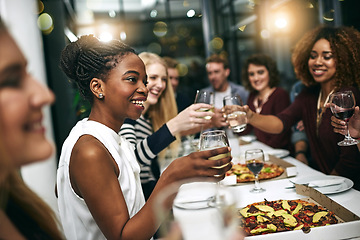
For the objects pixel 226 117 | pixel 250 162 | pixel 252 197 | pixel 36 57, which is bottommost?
pixel 252 197

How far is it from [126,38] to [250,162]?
21.8 feet

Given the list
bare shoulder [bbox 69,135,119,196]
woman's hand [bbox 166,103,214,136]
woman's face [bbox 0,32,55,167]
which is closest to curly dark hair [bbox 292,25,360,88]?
woman's hand [bbox 166,103,214,136]

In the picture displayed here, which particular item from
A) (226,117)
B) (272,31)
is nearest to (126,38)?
(272,31)

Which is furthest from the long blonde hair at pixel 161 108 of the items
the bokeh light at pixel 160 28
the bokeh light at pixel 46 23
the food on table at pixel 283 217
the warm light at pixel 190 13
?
the warm light at pixel 190 13

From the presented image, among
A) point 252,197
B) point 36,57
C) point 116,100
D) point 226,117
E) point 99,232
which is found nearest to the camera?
point 99,232

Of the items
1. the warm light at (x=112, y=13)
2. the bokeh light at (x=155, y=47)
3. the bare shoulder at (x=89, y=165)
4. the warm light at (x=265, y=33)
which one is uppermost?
the warm light at (x=112, y=13)

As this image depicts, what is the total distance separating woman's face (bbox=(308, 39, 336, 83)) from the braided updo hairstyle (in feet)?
4.73

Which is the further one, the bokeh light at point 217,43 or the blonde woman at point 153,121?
the bokeh light at point 217,43

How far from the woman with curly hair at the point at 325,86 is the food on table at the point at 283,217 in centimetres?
91

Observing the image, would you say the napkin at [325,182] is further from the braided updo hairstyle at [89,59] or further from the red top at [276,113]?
the red top at [276,113]

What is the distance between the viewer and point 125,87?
4.32ft

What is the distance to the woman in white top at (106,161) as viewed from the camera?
1042 millimetres

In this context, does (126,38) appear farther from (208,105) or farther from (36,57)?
(208,105)

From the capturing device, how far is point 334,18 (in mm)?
3672
